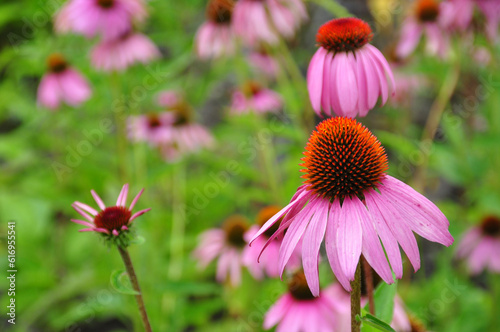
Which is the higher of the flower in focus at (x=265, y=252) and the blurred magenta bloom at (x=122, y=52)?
the blurred magenta bloom at (x=122, y=52)

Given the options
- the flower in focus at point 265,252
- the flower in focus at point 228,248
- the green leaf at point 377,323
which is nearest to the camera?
the green leaf at point 377,323

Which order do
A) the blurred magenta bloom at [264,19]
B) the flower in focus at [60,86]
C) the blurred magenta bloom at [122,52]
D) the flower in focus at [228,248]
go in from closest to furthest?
1. the blurred magenta bloom at [264,19]
2. the flower in focus at [228,248]
3. the blurred magenta bloom at [122,52]
4. the flower in focus at [60,86]

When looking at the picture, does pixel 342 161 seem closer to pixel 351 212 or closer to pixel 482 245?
pixel 351 212

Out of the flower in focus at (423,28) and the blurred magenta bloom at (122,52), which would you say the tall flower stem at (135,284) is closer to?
the blurred magenta bloom at (122,52)

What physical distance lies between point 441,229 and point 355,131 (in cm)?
13

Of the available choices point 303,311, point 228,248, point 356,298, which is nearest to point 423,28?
point 228,248

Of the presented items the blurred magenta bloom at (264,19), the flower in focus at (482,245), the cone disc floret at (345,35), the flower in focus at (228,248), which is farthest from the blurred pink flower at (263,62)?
the cone disc floret at (345,35)

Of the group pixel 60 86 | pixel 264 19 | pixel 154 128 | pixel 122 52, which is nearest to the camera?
pixel 264 19

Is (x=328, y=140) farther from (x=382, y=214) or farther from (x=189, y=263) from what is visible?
(x=189, y=263)

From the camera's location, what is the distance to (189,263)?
5.27 feet

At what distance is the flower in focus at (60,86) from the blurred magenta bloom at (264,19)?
0.62 m

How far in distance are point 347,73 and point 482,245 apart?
→ 3.53 ft

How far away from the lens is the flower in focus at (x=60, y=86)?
1605 millimetres

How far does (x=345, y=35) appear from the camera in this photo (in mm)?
558
